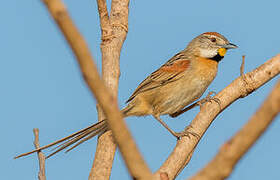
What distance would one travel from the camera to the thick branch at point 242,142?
4.55 ft

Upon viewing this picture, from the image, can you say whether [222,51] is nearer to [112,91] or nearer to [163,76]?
[163,76]

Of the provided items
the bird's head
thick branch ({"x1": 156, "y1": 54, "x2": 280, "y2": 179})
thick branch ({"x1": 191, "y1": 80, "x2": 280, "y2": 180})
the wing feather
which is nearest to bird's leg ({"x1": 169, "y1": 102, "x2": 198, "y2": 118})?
the wing feather

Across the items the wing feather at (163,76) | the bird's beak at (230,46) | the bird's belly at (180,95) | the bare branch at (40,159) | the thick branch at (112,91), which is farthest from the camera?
the bird's beak at (230,46)

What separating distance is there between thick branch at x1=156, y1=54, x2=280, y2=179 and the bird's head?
2.41 meters

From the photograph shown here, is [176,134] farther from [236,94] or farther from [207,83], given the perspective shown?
[236,94]

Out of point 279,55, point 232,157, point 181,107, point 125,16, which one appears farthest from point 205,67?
point 232,157

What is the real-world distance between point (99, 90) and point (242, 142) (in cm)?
54

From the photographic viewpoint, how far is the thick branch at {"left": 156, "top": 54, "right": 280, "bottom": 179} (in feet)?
14.6

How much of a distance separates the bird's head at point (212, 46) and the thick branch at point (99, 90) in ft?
20.2

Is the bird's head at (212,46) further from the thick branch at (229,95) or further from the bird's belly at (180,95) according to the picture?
the thick branch at (229,95)

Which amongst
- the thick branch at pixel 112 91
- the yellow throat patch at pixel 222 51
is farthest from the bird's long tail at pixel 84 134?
the yellow throat patch at pixel 222 51

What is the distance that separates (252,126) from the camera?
1416 mm

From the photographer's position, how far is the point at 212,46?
7.64 metres

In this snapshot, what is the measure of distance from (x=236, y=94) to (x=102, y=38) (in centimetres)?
195
